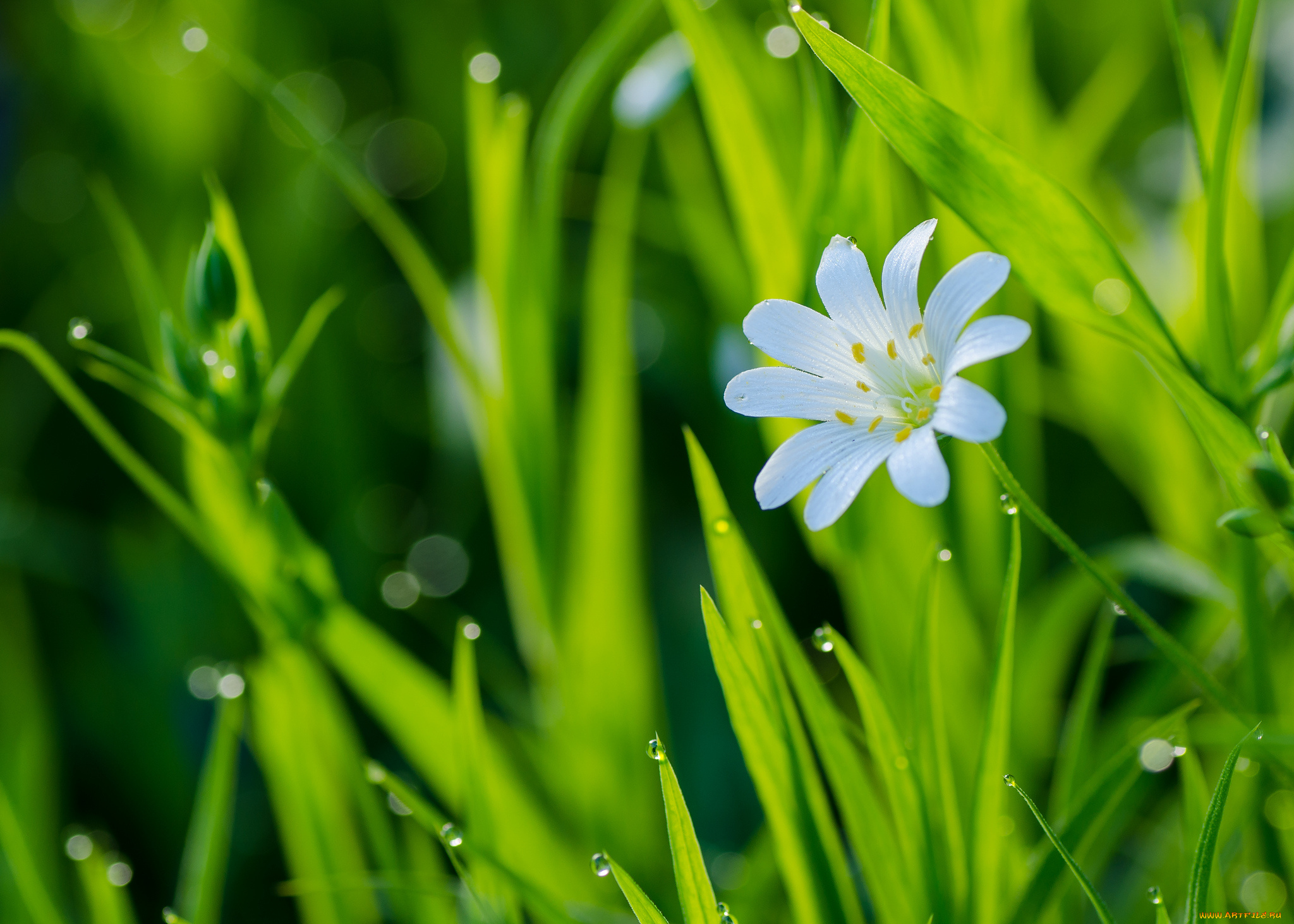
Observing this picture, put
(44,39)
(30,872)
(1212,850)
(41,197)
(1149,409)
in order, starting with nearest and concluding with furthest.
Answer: (1212,850) < (30,872) < (1149,409) < (41,197) < (44,39)

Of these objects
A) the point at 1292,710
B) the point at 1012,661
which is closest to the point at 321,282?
the point at 1012,661

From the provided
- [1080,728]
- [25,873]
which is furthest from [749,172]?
[25,873]

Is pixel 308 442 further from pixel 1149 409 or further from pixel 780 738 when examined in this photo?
pixel 1149 409

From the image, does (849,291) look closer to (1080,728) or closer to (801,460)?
(801,460)

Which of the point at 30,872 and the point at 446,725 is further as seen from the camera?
the point at 446,725

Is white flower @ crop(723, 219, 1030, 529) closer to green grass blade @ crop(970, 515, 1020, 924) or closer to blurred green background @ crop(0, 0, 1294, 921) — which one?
green grass blade @ crop(970, 515, 1020, 924)

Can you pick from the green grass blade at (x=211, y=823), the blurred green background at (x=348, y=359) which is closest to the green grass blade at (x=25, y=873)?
the green grass blade at (x=211, y=823)
